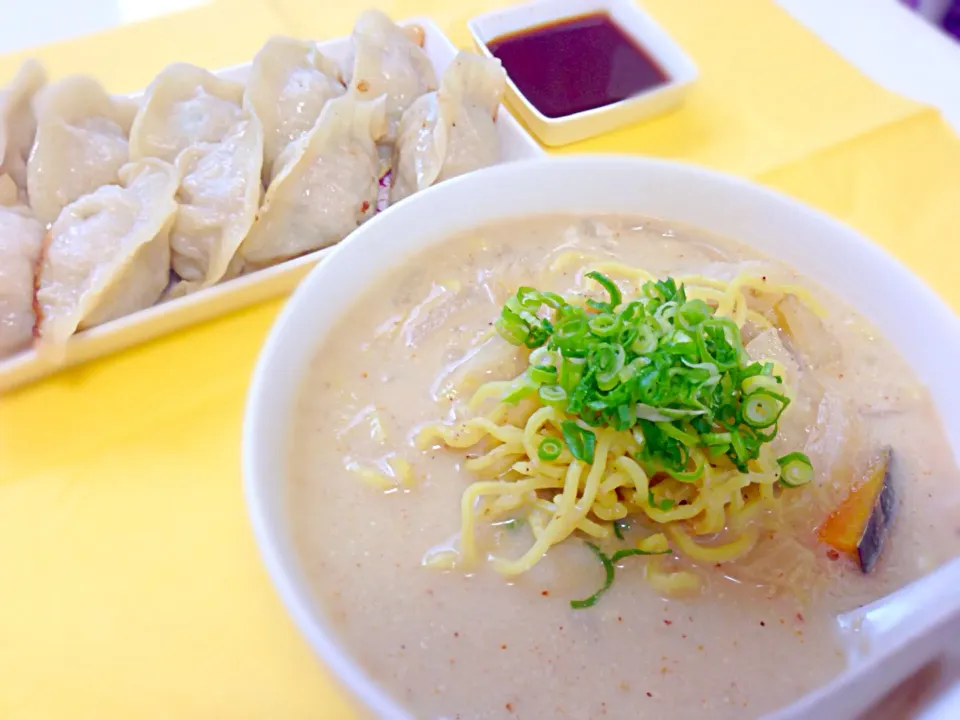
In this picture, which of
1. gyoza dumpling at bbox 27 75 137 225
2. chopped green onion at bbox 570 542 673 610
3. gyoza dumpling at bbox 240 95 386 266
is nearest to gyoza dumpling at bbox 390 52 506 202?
gyoza dumpling at bbox 240 95 386 266

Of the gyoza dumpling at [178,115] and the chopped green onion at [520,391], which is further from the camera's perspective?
the gyoza dumpling at [178,115]

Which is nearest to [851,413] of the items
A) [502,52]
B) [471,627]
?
[471,627]

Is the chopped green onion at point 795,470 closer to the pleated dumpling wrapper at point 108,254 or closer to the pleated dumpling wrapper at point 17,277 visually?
the pleated dumpling wrapper at point 108,254

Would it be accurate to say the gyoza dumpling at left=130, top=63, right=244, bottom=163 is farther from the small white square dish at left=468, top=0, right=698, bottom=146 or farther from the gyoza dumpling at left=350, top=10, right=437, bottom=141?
the small white square dish at left=468, top=0, right=698, bottom=146

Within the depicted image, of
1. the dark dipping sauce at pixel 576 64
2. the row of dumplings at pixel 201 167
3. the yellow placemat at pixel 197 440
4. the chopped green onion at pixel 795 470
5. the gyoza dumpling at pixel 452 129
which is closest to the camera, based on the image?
the chopped green onion at pixel 795 470

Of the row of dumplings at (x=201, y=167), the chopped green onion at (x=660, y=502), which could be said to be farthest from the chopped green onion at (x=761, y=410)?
the row of dumplings at (x=201, y=167)
